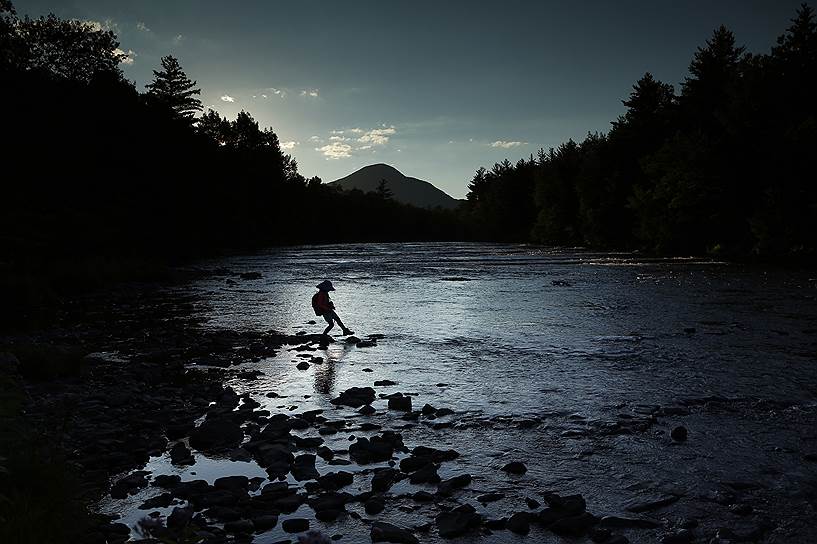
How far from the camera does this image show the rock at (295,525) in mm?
6445

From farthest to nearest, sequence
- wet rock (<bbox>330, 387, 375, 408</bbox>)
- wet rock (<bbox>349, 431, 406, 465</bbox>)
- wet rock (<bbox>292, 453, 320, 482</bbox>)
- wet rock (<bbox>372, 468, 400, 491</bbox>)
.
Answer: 1. wet rock (<bbox>330, 387, 375, 408</bbox>)
2. wet rock (<bbox>349, 431, 406, 465</bbox>)
3. wet rock (<bbox>292, 453, 320, 482</bbox>)
4. wet rock (<bbox>372, 468, 400, 491</bbox>)

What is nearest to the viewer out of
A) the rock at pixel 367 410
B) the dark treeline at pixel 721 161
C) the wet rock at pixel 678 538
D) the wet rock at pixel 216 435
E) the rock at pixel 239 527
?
the wet rock at pixel 678 538

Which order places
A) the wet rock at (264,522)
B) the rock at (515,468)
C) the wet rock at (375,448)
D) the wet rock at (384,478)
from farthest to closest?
1. the wet rock at (375,448)
2. the rock at (515,468)
3. the wet rock at (384,478)
4. the wet rock at (264,522)

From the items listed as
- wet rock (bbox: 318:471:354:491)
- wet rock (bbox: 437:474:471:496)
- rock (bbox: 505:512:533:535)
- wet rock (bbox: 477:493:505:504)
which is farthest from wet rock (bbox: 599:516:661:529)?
wet rock (bbox: 318:471:354:491)

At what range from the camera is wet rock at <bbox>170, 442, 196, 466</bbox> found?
333 inches

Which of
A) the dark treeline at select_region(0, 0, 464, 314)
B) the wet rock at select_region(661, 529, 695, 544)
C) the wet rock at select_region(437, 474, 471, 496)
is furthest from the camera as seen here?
the dark treeline at select_region(0, 0, 464, 314)

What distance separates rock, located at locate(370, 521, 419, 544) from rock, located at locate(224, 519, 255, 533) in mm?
1371

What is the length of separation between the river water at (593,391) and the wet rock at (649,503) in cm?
9

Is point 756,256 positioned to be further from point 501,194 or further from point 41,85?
point 501,194

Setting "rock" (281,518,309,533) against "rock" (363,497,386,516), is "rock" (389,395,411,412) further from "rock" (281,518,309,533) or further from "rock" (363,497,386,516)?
"rock" (281,518,309,533)

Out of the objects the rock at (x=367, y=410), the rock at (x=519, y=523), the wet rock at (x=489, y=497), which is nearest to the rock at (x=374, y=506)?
the wet rock at (x=489, y=497)

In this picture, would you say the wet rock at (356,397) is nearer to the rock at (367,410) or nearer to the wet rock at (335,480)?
the rock at (367,410)

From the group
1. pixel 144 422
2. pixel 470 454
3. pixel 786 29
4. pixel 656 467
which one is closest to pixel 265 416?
pixel 144 422

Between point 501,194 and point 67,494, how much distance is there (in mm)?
157900
